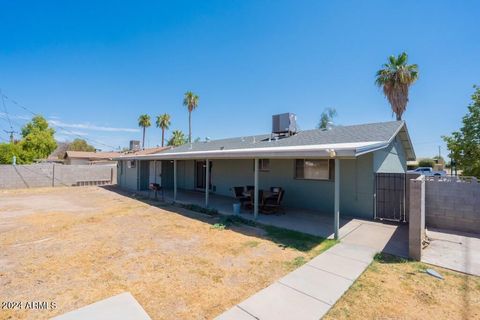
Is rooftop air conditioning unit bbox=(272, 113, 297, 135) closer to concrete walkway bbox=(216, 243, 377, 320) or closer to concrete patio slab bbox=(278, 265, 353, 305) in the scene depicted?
concrete walkway bbox=(216, 243, 377, 320)

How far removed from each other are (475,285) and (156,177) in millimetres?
16139

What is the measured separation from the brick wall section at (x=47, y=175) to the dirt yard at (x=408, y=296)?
70.7 feet

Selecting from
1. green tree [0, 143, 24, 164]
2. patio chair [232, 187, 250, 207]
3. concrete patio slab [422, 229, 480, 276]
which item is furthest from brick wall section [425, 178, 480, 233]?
green tree [0, 143, 24, 164]

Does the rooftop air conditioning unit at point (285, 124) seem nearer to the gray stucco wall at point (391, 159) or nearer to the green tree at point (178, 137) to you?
the gray stucco wall at point (391, 159)

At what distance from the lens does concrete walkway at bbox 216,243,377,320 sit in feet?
9.34

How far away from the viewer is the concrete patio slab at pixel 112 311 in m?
2.68

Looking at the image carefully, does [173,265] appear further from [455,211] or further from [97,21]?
[97,21]

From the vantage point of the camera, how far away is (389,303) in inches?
123

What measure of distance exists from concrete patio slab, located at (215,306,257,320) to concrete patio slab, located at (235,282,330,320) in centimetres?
7

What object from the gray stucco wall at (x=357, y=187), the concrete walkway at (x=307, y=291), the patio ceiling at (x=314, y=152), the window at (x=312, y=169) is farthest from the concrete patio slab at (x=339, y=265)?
the window at (x=312, y=169)

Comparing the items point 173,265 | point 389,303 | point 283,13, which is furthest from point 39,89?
point 389,303

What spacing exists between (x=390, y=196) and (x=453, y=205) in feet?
5.04

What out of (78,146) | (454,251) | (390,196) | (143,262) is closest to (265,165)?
(390,196)

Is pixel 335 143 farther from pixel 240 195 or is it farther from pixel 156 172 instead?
pixel 156 172
